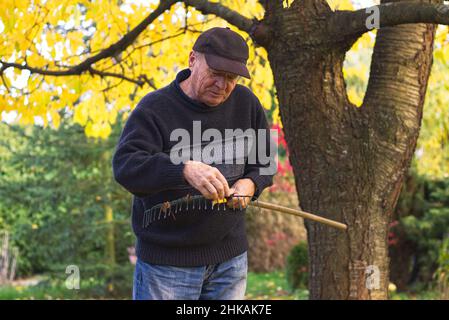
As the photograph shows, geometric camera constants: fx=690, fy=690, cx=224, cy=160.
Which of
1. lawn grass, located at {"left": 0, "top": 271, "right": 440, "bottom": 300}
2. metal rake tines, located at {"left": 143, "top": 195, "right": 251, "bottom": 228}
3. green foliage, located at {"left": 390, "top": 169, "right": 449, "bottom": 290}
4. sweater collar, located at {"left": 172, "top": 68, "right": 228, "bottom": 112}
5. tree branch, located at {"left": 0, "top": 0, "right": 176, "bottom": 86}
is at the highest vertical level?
tree branch, located at {"left": 0, "top": 0, "right": 176, "bottom": 86}

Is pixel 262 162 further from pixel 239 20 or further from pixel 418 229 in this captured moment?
pixel 418 229

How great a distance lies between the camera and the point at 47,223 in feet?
30.4

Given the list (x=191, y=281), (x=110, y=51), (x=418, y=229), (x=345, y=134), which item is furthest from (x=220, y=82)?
(x=418, y=229)

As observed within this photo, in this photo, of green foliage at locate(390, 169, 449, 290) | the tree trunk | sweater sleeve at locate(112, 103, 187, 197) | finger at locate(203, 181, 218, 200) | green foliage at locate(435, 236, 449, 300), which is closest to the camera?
finger at locate(203, 181, 218, 200)

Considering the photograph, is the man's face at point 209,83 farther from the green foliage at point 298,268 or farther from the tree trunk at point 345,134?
the green foliage at point 298,268

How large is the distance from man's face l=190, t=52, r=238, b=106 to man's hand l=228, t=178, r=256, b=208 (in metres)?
0.31

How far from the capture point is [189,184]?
237 centimetres

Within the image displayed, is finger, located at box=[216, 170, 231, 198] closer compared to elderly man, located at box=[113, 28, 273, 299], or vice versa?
finger, located at box=[216, 170, 231, 198]

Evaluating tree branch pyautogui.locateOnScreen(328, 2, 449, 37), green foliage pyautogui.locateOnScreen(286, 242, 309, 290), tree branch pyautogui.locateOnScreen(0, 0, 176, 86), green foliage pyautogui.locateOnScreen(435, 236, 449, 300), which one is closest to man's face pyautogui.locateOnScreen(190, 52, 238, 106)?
tree branch pyautogui.locateOnScreen(328, 2, 449, 37)

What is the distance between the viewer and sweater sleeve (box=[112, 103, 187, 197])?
2334 mm

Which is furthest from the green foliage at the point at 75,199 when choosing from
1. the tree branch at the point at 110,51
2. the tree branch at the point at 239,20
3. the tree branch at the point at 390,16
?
the tree branch at the point at 390,16

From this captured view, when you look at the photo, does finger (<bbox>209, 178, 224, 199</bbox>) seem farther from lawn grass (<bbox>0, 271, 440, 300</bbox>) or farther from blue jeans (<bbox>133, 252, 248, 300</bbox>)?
lawn grass (<bbox>0, 271, 440, 300</bbox>)

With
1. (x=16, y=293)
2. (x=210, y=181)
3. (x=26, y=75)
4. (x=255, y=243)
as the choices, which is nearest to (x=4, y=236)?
(x=16, y=293)

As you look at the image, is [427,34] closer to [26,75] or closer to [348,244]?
[348,244]
